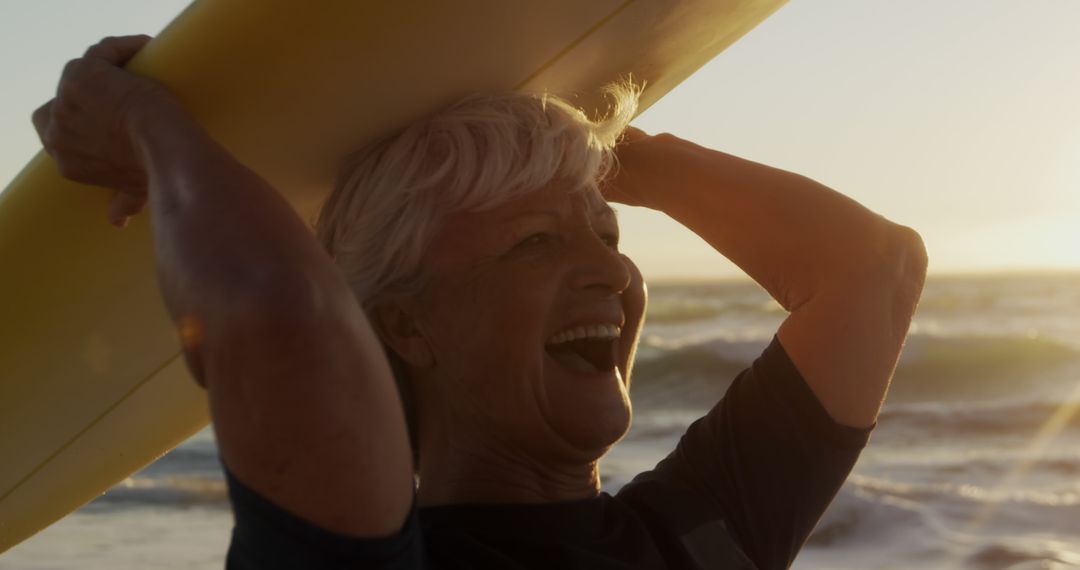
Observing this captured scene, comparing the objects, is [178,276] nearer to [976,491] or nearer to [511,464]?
[511,464]

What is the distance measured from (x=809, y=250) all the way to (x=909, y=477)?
5575mm

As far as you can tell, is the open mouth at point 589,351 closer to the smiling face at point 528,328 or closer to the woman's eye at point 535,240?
the smiling face at point 528,328

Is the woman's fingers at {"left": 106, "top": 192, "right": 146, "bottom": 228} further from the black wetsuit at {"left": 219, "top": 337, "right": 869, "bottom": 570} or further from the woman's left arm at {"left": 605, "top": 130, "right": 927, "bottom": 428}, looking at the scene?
the woman's left arm at {"left": 605, "top": 130, "right": 927, "bottom": 428}

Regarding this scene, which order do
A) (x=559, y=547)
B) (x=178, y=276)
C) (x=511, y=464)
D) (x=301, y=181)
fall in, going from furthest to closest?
(x=301, y=181)
(x=511, y=464)
(x=559, y=547)
(x=178, y=276)

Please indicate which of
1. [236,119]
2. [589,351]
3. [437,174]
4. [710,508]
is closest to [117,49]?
[236,119]

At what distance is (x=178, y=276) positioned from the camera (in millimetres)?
1203

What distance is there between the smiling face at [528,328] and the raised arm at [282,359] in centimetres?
55

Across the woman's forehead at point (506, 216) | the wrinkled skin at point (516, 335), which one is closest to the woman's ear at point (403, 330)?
the wrinkled skin at point (516, 335)

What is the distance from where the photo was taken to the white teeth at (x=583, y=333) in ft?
5.96

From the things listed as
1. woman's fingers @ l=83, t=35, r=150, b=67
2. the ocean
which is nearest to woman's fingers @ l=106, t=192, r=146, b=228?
woman's fingers @ l=83, t=35, r=150, b=67

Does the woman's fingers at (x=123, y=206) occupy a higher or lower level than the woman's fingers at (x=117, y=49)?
lower

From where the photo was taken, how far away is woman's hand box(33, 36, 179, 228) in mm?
1508

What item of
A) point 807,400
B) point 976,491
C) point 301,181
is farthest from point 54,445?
point 976,491

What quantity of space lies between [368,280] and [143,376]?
1.95 ft
